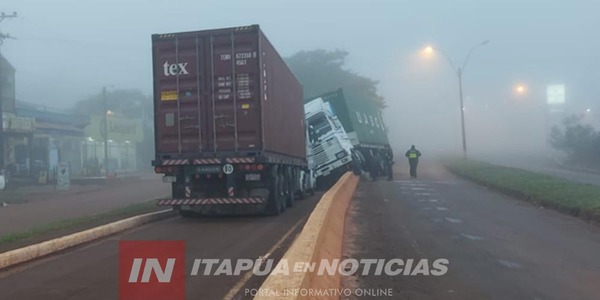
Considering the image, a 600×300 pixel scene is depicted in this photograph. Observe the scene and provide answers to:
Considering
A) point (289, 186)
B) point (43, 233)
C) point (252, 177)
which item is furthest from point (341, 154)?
point (43, 233)

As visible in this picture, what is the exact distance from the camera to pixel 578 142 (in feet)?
175

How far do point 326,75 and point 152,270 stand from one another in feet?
234

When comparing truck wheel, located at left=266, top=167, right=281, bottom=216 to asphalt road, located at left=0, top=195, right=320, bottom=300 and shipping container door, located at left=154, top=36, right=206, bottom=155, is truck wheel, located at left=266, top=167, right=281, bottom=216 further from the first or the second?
shipping container door, located at left=154, top=36, right=206, bottom=155

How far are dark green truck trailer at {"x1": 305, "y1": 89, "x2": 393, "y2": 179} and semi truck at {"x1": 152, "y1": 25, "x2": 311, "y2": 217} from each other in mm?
16821

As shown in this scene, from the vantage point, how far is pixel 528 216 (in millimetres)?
15523

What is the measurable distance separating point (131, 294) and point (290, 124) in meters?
13.0

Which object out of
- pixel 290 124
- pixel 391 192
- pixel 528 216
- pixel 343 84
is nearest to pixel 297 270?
pixel 528 216

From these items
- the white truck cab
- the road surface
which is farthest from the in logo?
the white truck cab

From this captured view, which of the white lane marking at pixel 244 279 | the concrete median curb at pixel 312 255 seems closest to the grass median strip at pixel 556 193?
the concrete median curb at pixel 312 255

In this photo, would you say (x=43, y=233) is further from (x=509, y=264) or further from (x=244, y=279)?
(x=509, y=264)

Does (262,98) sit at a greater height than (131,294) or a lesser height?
greater

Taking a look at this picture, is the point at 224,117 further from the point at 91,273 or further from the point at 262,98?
the point at 91,273

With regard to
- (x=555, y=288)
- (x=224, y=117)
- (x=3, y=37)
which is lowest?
(x=555, y=288)

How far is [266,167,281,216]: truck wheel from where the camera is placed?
1577cm
